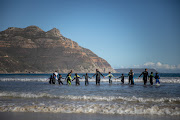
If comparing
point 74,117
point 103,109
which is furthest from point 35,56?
point 74,117

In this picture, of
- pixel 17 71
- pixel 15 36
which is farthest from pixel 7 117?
pixel 15 36

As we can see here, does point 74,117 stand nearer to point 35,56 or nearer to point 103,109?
point 103,109

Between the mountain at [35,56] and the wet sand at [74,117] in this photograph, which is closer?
the wet sand at [74,117]

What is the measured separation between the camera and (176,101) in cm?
1097

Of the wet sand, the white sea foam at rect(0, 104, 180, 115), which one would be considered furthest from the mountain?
the wet sand

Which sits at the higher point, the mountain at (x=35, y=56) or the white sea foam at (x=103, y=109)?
the mountain at (x=35, y=56)

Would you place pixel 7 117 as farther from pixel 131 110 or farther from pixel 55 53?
pixel 55 53

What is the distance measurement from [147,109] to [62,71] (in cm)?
16575

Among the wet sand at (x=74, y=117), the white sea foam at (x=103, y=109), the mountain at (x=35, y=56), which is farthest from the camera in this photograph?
the mountain at (x=35, y=56)

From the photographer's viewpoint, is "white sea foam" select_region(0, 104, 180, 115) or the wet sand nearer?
the wet sand

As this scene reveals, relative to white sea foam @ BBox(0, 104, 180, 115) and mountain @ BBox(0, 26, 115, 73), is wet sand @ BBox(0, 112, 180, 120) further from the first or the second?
mountain @ BBox(0, 26, 115, 73)

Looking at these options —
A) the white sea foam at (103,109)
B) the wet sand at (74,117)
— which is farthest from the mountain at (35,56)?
the wet sand at (74,117)

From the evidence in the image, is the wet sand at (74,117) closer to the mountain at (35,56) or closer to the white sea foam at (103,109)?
the white sea foam at (103,109)

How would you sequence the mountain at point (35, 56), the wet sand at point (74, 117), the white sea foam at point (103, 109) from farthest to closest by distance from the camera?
the mountain at point (35, 56), the white sea foam at point (103, 109), the wet sand at point (74, 117)
